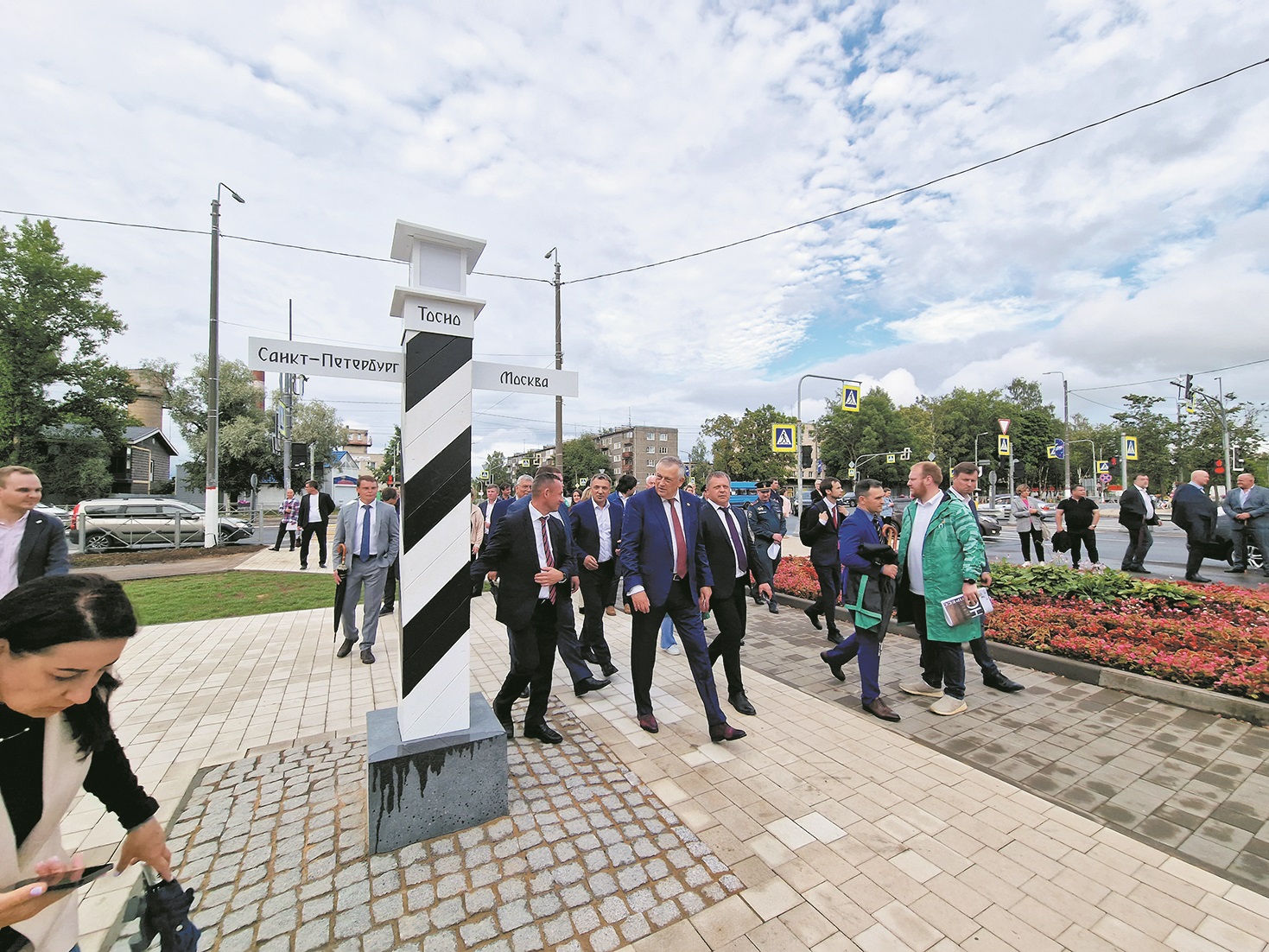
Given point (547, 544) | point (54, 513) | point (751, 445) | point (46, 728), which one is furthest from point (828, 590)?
point (751, 445)

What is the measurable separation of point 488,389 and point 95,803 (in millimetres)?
3408

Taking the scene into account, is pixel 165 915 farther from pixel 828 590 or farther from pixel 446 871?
pixel 828 590

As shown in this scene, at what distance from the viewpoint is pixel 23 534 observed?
12.6 feet

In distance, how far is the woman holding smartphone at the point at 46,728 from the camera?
1155mm

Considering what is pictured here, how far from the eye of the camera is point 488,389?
3205 millimetres

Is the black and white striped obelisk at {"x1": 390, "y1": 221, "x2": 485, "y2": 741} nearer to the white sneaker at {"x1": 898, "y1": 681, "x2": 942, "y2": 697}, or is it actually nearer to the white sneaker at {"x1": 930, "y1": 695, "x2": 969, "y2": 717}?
the white sneaker at {"x1": 930, "y1": 695, "x2": 969, "y2": 717}

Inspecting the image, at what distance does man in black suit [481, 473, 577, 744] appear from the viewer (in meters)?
3.68

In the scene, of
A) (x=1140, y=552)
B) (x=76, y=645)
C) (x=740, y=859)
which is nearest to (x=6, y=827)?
(x=76, y=645)

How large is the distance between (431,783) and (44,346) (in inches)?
1463

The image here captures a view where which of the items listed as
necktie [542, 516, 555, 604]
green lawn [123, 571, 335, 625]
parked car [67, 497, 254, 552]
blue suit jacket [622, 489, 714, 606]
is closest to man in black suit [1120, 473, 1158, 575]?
blue suit jacket [622, 489, 714, 606]

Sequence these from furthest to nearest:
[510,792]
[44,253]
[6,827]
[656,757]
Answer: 1. [44,253]
2. [656,757]
3. [510,792]
4. [6,827]

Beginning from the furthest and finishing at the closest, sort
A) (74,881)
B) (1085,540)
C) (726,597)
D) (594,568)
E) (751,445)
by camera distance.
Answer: (751,445) < (1085,540) < (594,568) < (726,597) < (74,881)

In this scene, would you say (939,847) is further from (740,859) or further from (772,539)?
(772,539)

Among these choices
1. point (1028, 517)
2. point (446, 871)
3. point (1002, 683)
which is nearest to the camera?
point (446, 871)
